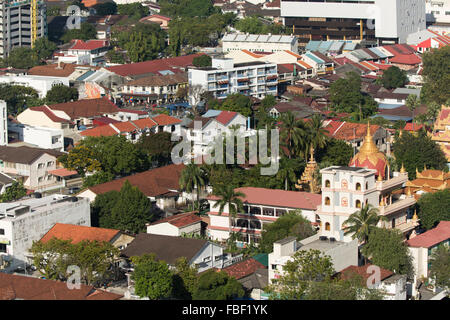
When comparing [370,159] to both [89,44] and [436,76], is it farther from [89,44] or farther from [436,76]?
[89,44]

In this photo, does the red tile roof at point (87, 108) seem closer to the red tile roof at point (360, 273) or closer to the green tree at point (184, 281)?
the green tree at point (184, 281)

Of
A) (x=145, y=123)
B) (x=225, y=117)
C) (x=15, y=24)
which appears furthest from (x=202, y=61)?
(x=225, y=117)

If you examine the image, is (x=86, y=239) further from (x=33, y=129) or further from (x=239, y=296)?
(x=33, y=129)

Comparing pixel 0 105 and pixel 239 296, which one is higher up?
pixel 0 105

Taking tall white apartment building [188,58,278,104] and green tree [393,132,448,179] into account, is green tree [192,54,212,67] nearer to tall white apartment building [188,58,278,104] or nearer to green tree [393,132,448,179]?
tall white apartment building [188,58,278,104]

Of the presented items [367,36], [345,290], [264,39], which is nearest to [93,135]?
[345,290]

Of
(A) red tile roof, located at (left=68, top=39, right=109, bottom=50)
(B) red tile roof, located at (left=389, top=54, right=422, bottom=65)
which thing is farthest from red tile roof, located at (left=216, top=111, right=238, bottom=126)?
(A) red tile roof, located at (left=68, top=39, right=109, bottom=50)
